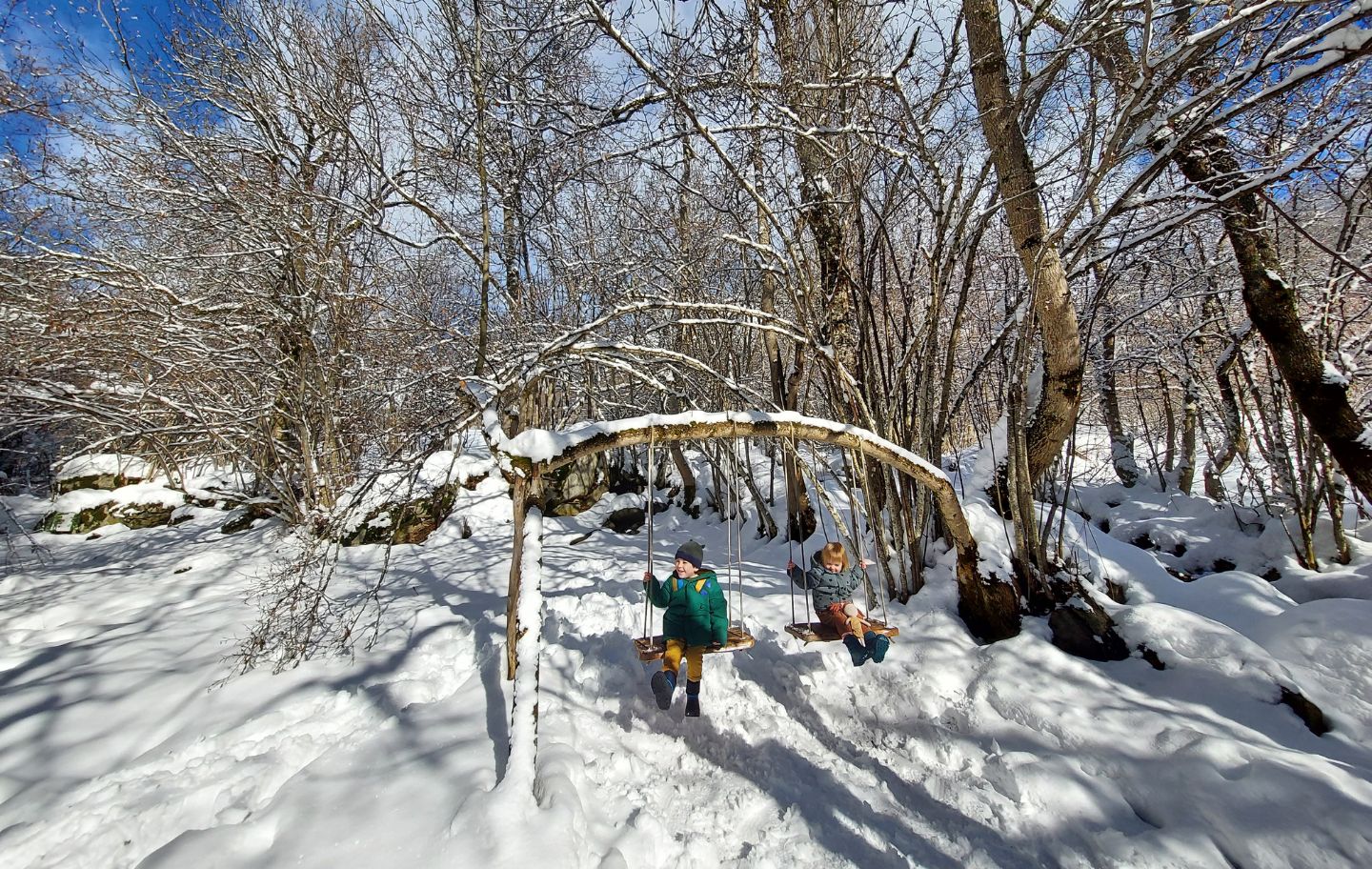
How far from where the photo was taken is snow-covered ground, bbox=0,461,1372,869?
2.43 m

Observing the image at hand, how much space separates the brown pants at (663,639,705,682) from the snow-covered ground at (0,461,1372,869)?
0.42 metres

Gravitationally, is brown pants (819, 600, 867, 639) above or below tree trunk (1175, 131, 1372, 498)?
below

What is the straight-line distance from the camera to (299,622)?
3.60 m

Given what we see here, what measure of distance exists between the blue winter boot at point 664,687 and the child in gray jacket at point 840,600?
1.31 meters

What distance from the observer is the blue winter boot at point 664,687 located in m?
3.80

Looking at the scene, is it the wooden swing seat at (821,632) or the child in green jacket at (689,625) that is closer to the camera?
the child in green jacket at (689,625)

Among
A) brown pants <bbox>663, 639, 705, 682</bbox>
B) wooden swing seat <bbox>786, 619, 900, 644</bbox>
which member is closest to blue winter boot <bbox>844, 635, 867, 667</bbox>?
wooden swing seat <bbox>786, 619, 900, 644</bbox>

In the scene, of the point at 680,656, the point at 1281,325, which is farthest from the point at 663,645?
the point at 1281,325

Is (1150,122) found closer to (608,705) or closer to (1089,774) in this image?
(1089,774)

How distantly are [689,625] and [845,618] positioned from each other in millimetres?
1250

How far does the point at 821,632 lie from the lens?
4.16 metres

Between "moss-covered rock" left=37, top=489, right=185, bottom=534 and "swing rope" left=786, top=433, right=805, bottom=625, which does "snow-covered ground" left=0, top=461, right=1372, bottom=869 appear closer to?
"swing rope" left=786, top=433, right=805, bottom=625

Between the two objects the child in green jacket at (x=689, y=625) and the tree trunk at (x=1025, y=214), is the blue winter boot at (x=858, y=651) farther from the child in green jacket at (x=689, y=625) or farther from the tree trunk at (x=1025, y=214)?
the tree trunk at (x=1025, y=214)

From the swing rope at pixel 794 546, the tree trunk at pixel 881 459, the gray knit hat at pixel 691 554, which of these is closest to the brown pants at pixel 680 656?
the gray knit hat at pixel 691 554
